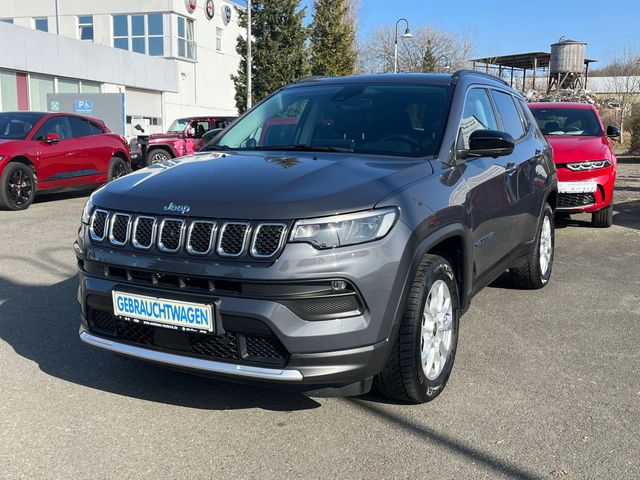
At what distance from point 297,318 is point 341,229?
43 cm

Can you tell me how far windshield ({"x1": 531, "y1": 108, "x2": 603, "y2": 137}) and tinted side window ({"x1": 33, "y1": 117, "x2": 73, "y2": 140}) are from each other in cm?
816

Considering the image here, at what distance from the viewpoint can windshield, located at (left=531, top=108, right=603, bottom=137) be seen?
9766mm

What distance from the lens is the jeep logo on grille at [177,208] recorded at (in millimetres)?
2975

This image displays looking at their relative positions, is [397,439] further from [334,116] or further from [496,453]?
[334,116]

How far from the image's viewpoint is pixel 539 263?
5676 mm

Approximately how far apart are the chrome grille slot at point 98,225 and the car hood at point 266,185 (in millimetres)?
52

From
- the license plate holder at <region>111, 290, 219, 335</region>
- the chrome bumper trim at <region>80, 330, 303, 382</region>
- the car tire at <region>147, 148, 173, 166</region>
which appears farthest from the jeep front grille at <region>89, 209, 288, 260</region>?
the car tire at <region>147, 148, 173, 166</region>

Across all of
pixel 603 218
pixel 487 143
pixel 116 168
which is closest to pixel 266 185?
pixel 487 143

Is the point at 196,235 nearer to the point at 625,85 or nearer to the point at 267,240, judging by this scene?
the point at 267,240

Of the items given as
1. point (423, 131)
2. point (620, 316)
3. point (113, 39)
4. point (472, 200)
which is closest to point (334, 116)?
point (423, 131)

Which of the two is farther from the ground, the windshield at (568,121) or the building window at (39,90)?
the building window at (39,90)

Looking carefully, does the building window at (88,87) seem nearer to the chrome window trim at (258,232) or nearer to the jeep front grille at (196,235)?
the jeep front grille at (196,235)

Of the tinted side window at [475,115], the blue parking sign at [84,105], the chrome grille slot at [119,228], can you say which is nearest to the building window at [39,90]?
the blue parking sign at [84,105]

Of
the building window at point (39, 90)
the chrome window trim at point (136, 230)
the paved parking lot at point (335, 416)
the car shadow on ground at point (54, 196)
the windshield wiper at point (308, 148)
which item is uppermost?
the building window at point (39, 90)
